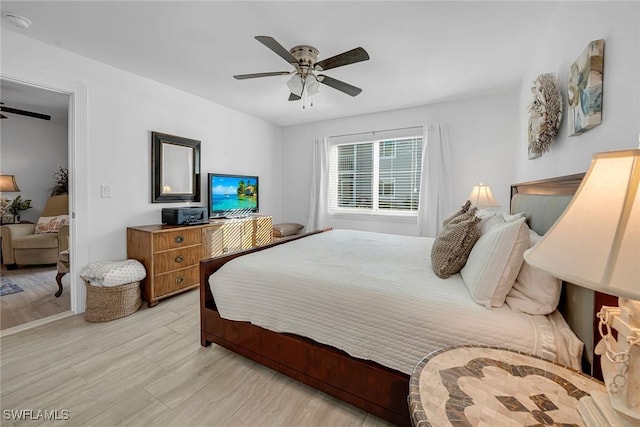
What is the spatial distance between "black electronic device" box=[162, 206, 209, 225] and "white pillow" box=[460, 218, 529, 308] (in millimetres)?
3043

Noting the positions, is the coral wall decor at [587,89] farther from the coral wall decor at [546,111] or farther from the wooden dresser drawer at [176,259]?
the wooden dresser drawer at [176,259]

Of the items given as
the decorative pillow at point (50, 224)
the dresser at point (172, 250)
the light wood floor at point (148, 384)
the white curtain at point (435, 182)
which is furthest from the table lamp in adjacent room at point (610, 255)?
the decorative pillow at point (50, 224)

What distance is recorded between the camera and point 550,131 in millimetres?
1837

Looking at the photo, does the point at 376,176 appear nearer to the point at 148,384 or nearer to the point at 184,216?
the point at 184,216

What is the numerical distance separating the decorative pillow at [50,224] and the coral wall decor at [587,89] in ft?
19.8

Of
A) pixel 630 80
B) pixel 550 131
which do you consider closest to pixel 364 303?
pixel 630 80

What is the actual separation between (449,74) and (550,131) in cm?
145

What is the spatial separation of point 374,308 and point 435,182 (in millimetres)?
3014

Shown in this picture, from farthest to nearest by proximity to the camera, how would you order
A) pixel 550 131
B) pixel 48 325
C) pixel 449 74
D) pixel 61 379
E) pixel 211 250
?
pixel 211 250 → pixel 449 74 → pixel 48 325 → pixel 550 131 → pixel 61 379

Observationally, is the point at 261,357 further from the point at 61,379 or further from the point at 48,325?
the point at 48,325

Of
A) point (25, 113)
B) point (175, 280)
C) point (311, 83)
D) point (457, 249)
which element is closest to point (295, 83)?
point (311, 83)

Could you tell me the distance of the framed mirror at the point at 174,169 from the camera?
10.5 feet

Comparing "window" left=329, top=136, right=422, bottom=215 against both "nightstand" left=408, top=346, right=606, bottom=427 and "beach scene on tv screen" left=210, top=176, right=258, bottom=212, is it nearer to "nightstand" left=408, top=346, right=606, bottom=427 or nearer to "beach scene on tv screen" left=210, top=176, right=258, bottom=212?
"beach scene on tv screen" left=210, top=176, right=258, bottom=212

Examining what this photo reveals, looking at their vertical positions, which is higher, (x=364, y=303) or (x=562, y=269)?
Result: (x=562, y=269)
